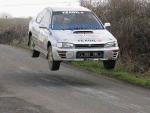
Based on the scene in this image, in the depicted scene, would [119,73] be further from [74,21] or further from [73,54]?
[73,54]

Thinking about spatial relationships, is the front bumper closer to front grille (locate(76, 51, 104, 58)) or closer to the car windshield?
front grille (locate(76, 51, 104, 58))

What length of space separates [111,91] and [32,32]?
18.0 feet

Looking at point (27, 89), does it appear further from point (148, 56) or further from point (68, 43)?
point (148, 56)

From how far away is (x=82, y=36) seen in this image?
15781 mm

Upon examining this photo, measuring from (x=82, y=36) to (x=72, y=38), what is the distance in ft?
1.03

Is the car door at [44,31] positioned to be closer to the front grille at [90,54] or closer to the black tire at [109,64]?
the front grille at [90,54]

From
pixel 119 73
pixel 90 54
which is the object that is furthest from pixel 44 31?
pixel 119 73

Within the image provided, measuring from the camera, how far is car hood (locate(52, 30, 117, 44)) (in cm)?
1555

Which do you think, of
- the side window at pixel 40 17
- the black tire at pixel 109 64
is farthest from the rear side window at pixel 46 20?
the black tire at pixel 109 64

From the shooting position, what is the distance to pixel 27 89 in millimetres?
14273

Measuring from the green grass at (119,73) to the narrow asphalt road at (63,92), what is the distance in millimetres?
383

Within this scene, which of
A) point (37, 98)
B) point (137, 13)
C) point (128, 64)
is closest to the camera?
point (37, 98)

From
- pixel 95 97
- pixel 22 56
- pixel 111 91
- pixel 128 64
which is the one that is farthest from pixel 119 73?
pixel 22 56

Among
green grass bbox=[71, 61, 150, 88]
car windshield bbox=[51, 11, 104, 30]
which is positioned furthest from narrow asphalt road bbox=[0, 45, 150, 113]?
car windshield bbox=[51, 11, 104, 30]
